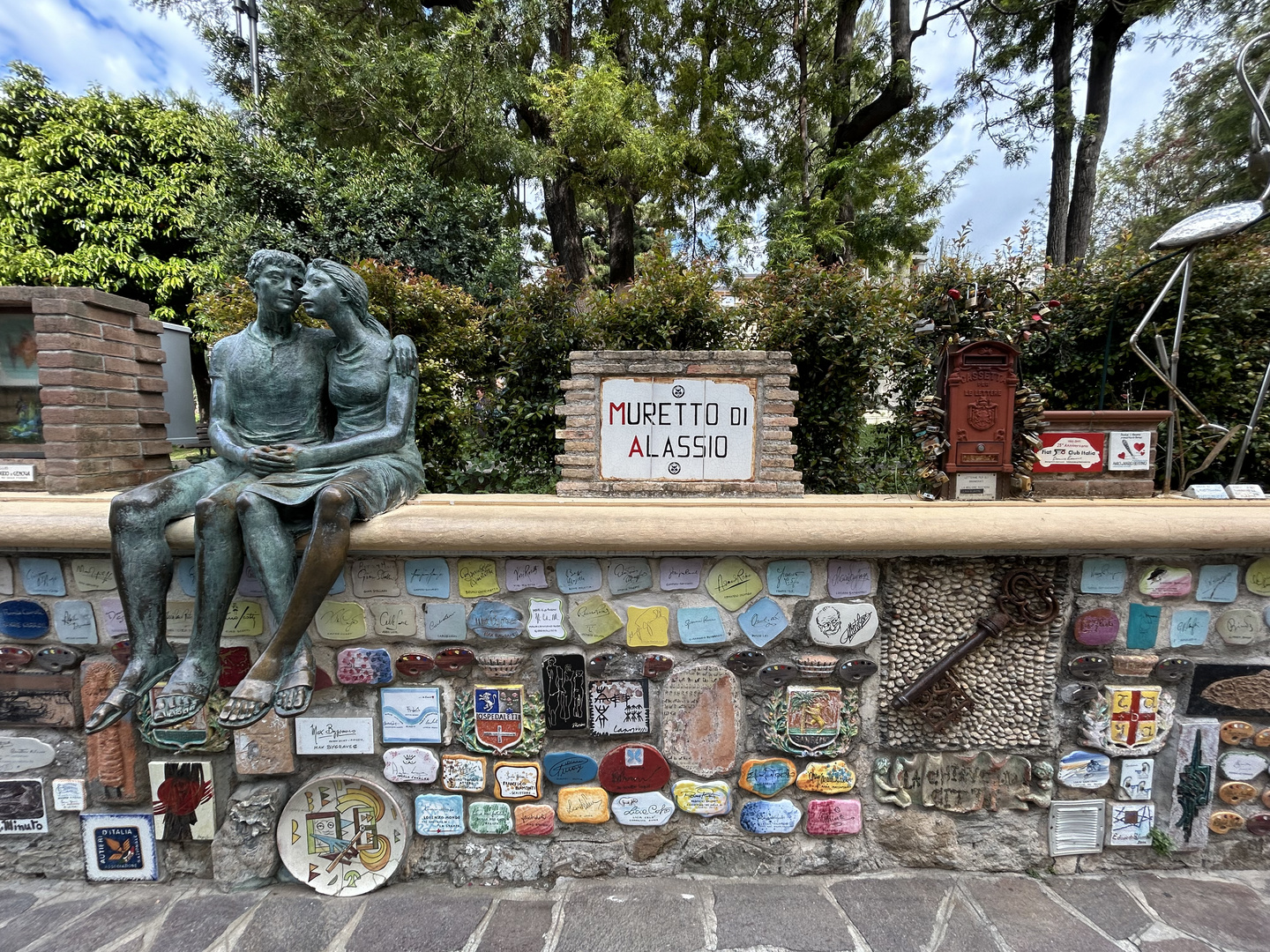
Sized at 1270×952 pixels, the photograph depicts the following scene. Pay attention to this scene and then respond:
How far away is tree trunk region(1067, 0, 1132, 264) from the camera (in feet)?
18.3

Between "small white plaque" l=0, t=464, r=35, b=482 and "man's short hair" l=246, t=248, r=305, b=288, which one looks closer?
"man's short hair" l=246, t=248, r=305, b=288

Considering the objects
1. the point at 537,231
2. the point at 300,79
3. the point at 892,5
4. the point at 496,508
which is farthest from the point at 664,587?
the point at 537,231

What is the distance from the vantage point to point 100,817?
192 centimetres

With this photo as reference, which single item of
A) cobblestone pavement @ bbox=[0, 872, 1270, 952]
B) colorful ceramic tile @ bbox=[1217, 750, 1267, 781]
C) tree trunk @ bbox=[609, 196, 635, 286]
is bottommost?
cobblestone pavement @ bbox=[0, 872, 1270, 952]


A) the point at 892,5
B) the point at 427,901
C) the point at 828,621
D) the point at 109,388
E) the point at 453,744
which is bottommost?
the point at 427,901

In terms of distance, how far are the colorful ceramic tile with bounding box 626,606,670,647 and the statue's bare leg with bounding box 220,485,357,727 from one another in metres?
0.99

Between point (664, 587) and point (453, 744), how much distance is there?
3.22 feet

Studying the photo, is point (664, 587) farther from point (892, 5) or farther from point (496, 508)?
point (892, 5)

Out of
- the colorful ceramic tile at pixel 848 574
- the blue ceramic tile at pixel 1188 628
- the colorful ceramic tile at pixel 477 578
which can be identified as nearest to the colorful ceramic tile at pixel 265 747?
the colorful ceramic tile at pixel 477 578

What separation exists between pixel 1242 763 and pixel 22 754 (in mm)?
4566

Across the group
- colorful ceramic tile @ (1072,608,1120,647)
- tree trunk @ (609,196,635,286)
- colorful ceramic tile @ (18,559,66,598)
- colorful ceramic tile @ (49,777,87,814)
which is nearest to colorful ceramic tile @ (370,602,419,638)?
colorful ceramic tile @ (18,559,66,598)

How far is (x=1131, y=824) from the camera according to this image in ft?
6.45

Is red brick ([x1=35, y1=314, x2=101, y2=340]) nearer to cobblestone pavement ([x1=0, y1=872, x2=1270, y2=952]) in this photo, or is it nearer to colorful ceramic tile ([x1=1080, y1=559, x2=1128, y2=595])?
cobblestone pavement ([x1=0, y1=872, x2=1270, y2=952])

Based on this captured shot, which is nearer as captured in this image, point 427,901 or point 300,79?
point 427,901
